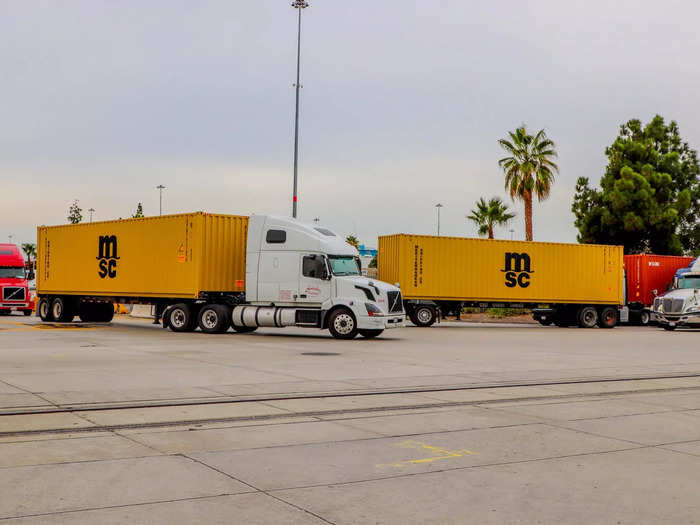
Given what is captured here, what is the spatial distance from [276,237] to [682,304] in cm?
1870

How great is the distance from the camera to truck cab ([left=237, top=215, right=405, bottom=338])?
24844mm

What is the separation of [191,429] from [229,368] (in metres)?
6.30

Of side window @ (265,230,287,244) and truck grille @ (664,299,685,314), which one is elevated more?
side window @ (265,230,287,244)

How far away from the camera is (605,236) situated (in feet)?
189

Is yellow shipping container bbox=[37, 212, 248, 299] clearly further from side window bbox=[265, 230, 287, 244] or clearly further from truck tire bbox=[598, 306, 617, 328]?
truck tire bbox=[598, 306, 617, 328]

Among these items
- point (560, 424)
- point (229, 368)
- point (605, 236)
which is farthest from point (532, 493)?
point (605, 236)

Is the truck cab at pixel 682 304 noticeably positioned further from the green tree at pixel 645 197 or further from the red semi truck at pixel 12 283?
the red semi truck at pixel 12 283

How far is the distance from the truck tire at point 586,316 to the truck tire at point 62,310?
2187 cm

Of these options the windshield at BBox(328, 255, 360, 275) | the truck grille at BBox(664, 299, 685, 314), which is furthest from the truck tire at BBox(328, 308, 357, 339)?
the truck grille at BBox(664, 299, 685, 314)

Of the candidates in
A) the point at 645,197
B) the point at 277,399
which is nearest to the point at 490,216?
the point at 645,197

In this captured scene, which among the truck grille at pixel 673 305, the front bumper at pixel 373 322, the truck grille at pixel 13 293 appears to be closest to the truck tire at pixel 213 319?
the front bumper at pixel 373 322

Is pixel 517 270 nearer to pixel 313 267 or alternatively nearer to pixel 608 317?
pixel 608 317

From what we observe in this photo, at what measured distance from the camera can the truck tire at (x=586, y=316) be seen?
3776 cm

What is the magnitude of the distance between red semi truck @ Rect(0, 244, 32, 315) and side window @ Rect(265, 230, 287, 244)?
20.1m
